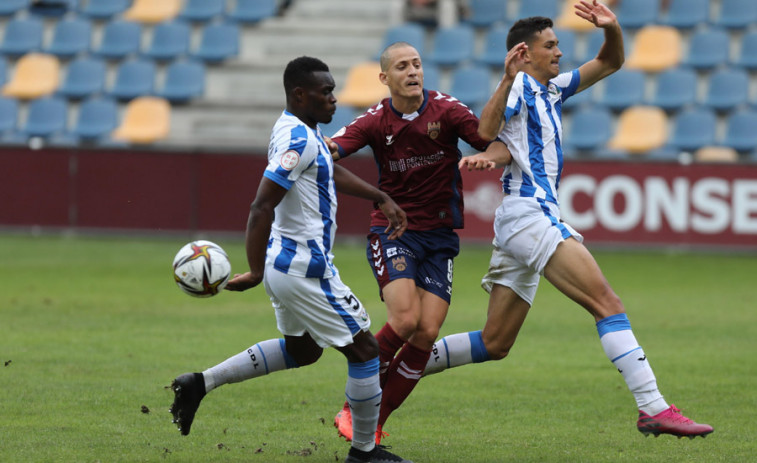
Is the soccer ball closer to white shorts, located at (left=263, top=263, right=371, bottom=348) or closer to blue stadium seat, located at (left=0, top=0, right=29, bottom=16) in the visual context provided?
white shorts, located at (left=263, top=263, right=371, bottom=348)

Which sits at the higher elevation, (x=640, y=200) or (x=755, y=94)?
(x=755, y=94)

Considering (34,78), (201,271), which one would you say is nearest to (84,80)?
(34,78)

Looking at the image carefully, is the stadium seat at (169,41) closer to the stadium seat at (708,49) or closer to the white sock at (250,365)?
the stadium seat at (708,49)

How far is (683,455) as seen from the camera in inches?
246

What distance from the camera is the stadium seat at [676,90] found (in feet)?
66.2

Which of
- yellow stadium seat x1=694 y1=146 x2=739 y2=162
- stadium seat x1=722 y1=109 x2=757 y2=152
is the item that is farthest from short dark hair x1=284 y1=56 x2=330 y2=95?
stadium seat x1=722 y1=109 x2=757 y2=152

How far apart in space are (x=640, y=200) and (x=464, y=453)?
465 inches

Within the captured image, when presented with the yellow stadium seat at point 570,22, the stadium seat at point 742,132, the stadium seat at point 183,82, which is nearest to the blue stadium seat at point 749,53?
the stadium seat at point 742,132

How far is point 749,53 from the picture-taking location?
2023cm

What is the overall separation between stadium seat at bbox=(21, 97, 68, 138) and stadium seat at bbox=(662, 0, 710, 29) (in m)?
11.6

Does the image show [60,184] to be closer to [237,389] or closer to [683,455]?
[237,389]

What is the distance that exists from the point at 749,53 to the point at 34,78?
1376 centimetres

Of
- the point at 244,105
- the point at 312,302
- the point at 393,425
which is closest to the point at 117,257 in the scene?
the point at 244,105

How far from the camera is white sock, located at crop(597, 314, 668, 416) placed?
5.98 metres
